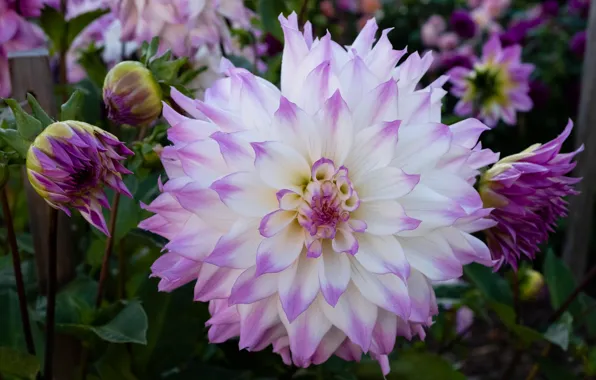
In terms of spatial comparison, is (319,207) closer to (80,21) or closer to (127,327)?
(127,327)

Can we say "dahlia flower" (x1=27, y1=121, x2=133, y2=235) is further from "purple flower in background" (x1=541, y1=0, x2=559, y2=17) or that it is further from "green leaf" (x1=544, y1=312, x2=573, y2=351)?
"purple flower in background" (x1=541, y1=0, x2=559, y2=17)

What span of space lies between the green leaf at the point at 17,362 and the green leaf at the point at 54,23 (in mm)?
393

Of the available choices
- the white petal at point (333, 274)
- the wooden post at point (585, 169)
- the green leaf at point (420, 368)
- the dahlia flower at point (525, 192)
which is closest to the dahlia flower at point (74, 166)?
the white petal at point (333, 274)

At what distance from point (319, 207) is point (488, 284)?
1.59 ft

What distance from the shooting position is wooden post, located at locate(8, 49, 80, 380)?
21.3 inches

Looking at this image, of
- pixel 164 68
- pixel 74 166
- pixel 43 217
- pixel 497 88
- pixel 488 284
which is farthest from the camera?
pixel 497 88

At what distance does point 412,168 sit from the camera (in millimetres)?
386

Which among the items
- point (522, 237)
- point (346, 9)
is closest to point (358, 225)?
point (522, 237)

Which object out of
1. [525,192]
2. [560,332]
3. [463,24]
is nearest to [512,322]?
[560,332]

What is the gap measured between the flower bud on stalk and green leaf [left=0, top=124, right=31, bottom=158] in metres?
0.08

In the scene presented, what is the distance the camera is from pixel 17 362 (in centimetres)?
52

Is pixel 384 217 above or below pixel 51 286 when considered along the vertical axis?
above

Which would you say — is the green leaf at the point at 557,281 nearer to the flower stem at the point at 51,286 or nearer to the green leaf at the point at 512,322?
the green leaf at the point at 512,322

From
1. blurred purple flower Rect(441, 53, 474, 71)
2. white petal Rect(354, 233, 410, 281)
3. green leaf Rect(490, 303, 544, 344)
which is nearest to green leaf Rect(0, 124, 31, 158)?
white petal Rect(354, 233, 410, 281)
